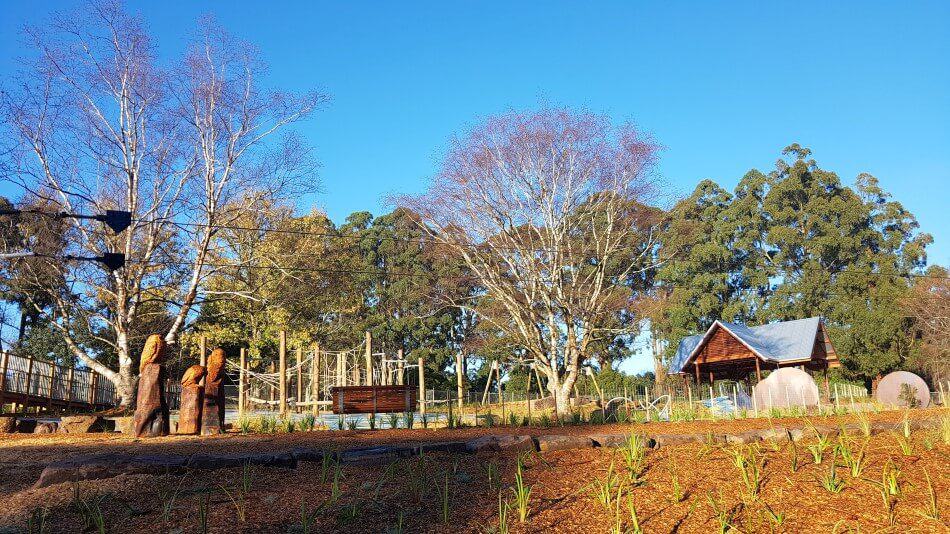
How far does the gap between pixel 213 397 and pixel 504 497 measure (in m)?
8.12

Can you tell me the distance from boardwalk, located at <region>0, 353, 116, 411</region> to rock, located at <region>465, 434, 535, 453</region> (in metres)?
16.9

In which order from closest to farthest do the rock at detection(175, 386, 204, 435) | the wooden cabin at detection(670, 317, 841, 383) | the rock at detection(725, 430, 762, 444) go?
the rock at detection(725, 430, 762, 444) < the rock at detection(175, 386, 204, 435) < the wooden cabin at detection(670, 317, 841, 383)

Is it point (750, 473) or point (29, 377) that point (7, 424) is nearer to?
point (29, 377)

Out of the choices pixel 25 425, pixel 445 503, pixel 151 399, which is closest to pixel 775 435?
pixel 445 503

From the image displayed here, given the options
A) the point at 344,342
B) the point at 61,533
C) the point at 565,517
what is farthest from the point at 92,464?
the point at 344,342

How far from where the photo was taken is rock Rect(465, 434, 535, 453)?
6195 mm

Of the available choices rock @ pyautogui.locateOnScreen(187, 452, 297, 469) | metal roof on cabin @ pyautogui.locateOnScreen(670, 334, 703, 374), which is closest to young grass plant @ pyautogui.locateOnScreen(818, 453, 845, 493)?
rock @ pyautogui.locateOnScreen(187, 452, 297, 469)

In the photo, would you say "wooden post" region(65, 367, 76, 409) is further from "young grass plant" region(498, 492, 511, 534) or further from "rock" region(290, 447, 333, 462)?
"young grass plant" region(498, 492, 511, 534)

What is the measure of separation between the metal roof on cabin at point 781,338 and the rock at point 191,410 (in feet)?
67.0

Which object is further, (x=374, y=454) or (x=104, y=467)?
(x=374, y=454)

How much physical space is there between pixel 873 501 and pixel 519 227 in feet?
58.3

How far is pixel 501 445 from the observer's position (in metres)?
6.30

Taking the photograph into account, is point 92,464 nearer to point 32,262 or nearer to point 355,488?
point 355,488

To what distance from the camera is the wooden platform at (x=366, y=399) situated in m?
15.9
